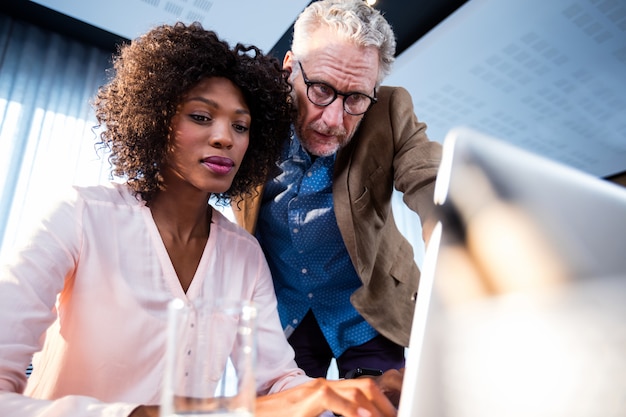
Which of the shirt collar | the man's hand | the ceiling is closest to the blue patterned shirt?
the shirt collar

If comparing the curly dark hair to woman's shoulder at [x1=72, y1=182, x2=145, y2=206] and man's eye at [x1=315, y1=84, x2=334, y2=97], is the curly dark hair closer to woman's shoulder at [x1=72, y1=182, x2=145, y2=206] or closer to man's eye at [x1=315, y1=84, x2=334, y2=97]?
woman's shoulder at [x1=72, y1=182, x2=145, y2=206]

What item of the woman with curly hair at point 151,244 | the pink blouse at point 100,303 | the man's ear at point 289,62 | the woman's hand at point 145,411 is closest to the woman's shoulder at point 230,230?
the woman with curly hair at point 151,244

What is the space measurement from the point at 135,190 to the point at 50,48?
2.84 m

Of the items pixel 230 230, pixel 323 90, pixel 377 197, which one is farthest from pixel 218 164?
pixel 377 197

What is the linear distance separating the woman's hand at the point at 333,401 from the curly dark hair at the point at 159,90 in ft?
2.32

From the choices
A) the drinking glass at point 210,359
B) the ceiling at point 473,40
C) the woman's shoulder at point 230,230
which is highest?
the ceiling at point 473,40

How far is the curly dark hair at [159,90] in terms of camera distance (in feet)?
4.10

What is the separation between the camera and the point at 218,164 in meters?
1.19

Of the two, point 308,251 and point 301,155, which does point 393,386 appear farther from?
point 301,155

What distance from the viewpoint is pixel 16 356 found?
0.77 m

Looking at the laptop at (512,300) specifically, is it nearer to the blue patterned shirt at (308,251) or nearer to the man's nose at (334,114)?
the man's nose at (334,114)

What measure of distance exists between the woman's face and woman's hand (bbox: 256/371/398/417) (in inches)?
24.1

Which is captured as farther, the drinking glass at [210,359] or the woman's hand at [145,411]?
the woman's hand at [145,411]

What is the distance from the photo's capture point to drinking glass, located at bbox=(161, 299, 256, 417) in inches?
16.4
